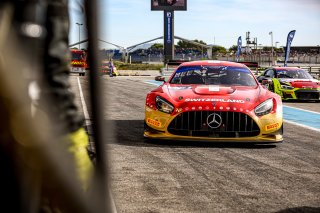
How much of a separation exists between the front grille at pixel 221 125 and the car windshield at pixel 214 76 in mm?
1386

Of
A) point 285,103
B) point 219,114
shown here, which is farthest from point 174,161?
point 285,103

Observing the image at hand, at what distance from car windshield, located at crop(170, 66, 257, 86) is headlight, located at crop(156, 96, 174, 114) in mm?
1109

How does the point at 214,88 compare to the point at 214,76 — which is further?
the point at 214,76

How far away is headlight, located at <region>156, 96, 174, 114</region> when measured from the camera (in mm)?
7977

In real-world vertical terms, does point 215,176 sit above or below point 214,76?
below

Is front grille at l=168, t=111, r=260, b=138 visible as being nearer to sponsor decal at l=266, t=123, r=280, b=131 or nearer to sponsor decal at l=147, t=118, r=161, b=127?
sponsor decal at l=266, t=123, r=280, b=131

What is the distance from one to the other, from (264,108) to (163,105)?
1474mm

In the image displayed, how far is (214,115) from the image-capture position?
7.78 meters

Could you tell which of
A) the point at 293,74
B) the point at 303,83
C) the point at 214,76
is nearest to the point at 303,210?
the point at 214,76

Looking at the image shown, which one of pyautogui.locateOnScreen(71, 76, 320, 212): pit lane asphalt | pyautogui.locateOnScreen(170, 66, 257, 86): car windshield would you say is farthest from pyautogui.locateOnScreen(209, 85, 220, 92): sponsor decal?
pyautogui.locateOnScreen(71, 76, 320, 212): pit lane asphalt

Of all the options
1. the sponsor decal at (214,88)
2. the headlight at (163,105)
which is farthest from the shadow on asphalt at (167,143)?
the sponsor decal at (214,88)

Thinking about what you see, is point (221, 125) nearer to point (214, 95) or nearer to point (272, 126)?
point (214, 95)

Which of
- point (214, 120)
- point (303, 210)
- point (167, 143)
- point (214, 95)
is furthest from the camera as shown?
point (214, 95)

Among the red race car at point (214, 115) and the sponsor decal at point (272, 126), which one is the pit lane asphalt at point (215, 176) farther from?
the sponsor decal at point (272, 126)
